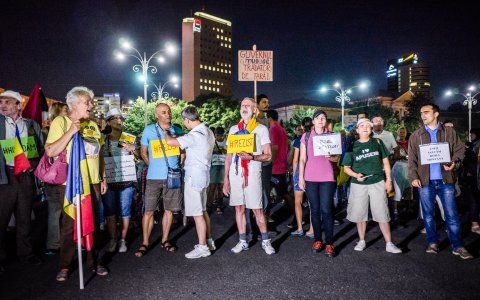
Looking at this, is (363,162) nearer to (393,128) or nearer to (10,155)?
(10,155)

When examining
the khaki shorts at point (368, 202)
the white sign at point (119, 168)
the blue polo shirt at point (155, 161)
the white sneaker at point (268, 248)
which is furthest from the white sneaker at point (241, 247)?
the white sign at point (119, 168)

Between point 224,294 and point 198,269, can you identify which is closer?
point 224,294

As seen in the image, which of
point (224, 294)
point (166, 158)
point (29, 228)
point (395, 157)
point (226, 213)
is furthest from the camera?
point (226, 213)

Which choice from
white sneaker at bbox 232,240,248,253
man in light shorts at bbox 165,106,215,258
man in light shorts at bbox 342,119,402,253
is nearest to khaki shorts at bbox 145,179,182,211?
man in light shorts at bbox 165,106,215,258

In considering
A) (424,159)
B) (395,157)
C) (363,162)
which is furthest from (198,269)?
(395,157)

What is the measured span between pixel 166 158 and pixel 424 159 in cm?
385

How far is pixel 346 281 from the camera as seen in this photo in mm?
4004

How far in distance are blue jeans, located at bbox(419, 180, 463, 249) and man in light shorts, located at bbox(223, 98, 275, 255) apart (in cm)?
237

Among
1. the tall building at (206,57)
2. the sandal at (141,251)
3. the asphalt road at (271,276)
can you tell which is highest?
the tall building at (206,57)

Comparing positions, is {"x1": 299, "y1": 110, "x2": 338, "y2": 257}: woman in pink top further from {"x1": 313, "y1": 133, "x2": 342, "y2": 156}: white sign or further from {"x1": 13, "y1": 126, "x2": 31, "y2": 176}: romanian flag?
{"x1": 13, "y1": 126, "x2": 31, "y2": 176}: romanian flag

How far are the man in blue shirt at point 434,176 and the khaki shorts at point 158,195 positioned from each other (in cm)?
361

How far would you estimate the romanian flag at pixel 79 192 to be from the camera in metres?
3.82

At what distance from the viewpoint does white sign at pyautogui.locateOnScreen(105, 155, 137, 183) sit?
5.12 metres

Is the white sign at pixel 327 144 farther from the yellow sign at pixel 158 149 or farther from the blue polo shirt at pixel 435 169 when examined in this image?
the yellow sign at pixel 158 149
